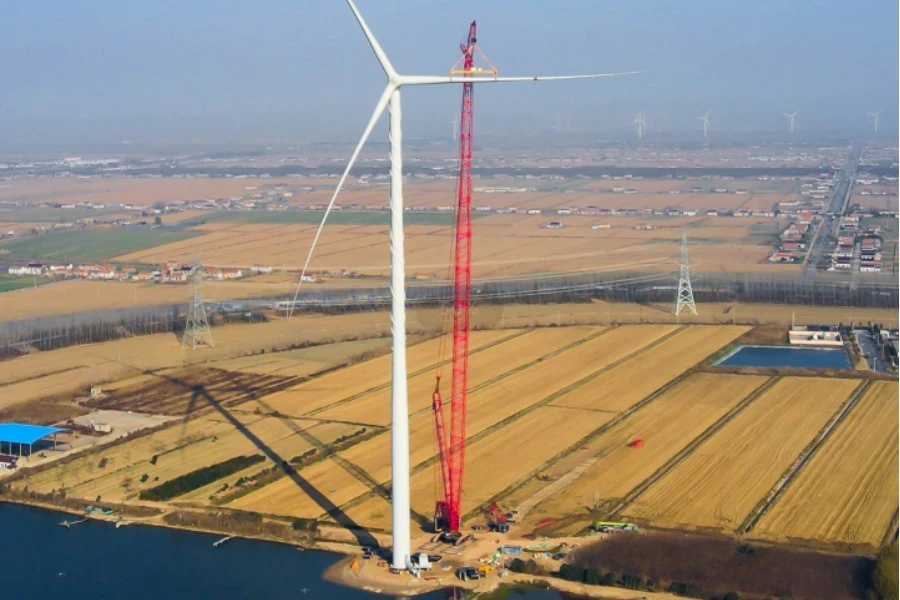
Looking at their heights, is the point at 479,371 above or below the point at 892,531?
above

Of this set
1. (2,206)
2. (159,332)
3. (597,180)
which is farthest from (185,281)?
(597,180)

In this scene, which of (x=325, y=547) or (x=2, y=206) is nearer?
(x=325, y=547)

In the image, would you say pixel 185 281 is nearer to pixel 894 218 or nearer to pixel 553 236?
pixel 553 236

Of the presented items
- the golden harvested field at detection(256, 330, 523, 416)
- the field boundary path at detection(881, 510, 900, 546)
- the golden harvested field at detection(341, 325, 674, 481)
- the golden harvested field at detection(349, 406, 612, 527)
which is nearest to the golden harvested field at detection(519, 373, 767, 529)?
the golden harvested field at detection(349, 406, 612, 527)

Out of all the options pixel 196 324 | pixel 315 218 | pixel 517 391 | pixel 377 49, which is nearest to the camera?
pixel 377 49

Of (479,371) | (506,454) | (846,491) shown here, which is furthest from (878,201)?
(846,491)

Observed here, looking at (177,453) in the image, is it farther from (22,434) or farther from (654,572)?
(654,572)
